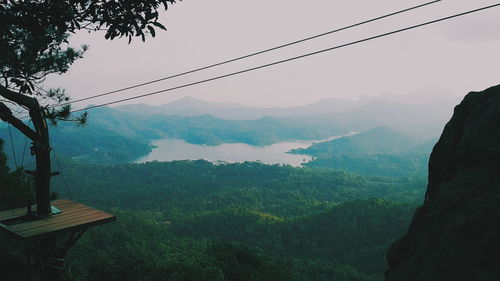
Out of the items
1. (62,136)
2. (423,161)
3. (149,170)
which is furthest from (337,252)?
(62,136)

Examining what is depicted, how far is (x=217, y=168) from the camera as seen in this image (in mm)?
114000

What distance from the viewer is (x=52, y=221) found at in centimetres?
516

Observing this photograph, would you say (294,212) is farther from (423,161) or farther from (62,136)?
(62,136)

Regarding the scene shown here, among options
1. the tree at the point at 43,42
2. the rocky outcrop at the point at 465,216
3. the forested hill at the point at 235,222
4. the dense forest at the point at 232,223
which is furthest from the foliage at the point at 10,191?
the rocky outcrop at the point at 465,216

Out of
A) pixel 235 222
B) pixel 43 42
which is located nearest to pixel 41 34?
pixel 43 42

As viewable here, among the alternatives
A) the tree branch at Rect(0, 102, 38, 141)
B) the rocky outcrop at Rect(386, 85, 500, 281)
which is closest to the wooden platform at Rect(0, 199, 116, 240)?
the tree branch at Rect(0, 102, 38, 141)

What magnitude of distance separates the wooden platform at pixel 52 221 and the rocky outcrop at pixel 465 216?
14.3 ft

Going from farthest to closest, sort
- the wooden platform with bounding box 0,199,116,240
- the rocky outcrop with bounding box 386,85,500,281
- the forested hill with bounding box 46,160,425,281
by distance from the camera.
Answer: the forested hill with bounding box 46,160,425,281 → the wooden platform with bounding box 0,199,116,240 → the rocky outcrop with bounding box 386,85,500,281

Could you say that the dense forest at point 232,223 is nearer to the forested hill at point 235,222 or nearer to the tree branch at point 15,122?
the forested hill at point 235,222

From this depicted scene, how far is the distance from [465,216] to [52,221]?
546 cm

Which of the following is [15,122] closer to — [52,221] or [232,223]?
[52,221]

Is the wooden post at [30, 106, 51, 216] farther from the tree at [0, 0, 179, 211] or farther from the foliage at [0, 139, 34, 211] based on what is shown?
the foliage at [0, 139, 34, 211]

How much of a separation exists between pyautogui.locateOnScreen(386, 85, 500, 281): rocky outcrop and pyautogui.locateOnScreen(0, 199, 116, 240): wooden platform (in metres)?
4.36

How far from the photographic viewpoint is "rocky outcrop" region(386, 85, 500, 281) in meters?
3.14
